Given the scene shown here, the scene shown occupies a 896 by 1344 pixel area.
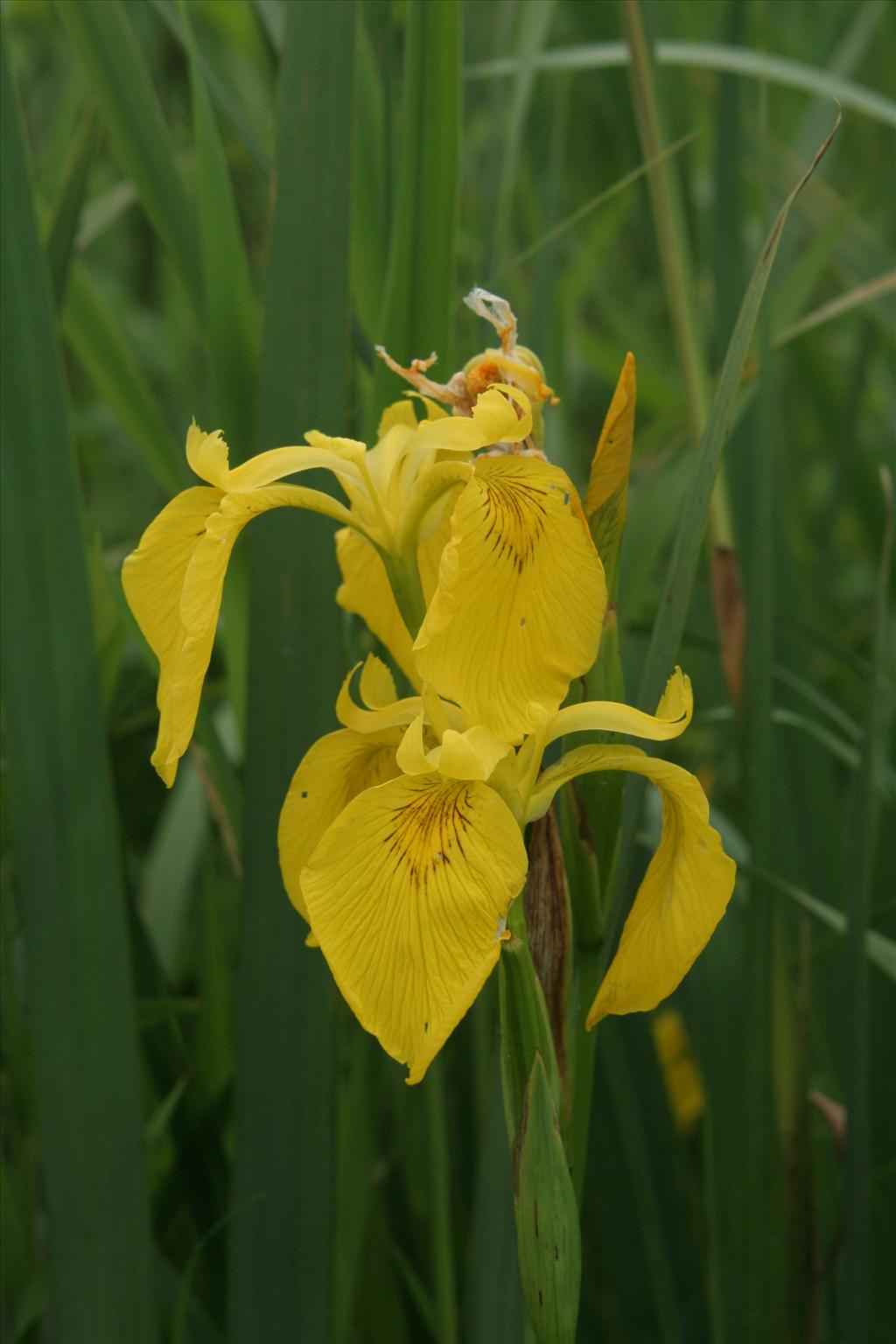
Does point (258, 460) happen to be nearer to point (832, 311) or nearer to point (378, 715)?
point (378, 715)

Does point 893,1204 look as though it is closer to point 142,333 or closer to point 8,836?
point 8,836

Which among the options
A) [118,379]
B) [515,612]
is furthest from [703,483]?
[118,379]

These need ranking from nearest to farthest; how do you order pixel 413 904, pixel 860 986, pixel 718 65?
pixel 413 904
pixel 860 986
pixel 718 65

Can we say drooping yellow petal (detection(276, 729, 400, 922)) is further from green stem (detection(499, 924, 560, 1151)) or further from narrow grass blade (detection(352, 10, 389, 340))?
narrow grass blade (detection(352, 10, 389, 340))

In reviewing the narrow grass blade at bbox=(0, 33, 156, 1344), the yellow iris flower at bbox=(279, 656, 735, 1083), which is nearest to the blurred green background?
the narrow grass blade at bbox=(0, 33, 156, 1344)

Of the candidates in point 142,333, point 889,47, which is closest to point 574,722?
point 889,47

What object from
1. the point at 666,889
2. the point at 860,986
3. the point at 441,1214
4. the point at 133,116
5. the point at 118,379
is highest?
the point at 133,116
